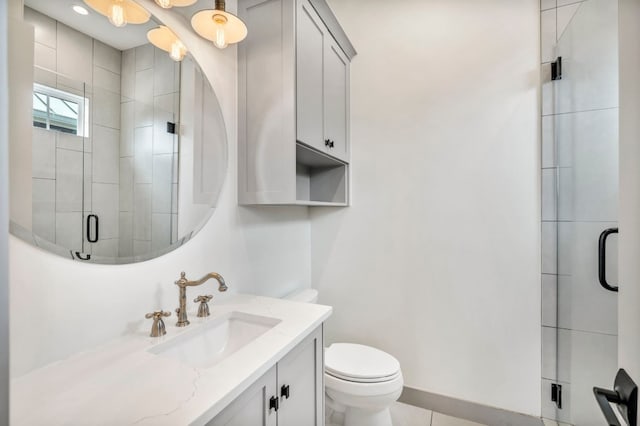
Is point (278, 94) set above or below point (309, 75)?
below

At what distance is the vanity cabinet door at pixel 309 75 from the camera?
4.54 ft

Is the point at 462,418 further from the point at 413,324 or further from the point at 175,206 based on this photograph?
the point at 175,206

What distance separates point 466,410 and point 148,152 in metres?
2.14

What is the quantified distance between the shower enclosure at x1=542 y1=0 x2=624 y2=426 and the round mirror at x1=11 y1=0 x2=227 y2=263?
1454 millimetres

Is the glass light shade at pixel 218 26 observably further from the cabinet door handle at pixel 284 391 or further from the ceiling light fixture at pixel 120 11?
the cabinet door handle at pixel 284 391

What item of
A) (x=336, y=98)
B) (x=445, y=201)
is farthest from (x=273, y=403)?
(x=336, y=98)

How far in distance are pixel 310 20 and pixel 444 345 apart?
1.98m

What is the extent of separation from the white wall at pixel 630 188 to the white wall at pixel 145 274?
1.28 m

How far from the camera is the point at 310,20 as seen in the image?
147 cm

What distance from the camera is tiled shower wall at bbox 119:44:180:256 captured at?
3.17ft

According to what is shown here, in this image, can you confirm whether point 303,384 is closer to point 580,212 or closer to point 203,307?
point 203,307

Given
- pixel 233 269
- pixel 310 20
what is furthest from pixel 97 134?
pixel 310 20

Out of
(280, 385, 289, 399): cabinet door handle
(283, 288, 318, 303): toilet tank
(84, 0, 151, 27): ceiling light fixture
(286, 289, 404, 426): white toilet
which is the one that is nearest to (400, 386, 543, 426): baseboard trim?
(286, 289, 404, 426): white toilet

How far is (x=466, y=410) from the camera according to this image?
1748 mm
